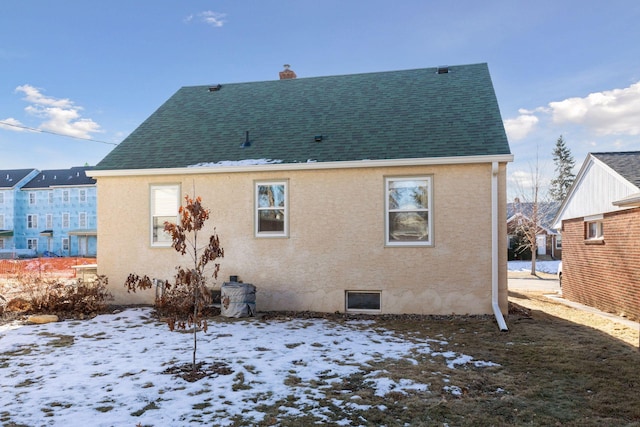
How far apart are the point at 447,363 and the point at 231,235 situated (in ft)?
19.1

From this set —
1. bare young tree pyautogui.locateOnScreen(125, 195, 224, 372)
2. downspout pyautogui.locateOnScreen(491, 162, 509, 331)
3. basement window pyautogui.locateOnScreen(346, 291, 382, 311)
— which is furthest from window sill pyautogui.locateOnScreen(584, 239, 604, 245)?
bare young tree pyautogui.locateOnScreen(125, 195, 224, 372)

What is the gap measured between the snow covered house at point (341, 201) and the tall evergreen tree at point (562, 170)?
57.5 m

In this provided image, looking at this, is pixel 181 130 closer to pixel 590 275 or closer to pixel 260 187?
pixel 260 187

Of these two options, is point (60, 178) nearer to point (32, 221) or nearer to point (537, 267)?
point (32, 221)

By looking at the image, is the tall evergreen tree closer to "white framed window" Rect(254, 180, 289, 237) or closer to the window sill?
the window sill

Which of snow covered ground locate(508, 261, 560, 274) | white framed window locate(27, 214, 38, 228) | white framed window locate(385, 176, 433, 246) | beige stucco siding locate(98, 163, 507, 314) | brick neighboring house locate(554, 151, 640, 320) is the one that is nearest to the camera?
beige stucco siding locate(98, 163, 507, 314)

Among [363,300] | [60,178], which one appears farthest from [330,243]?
[60,178]

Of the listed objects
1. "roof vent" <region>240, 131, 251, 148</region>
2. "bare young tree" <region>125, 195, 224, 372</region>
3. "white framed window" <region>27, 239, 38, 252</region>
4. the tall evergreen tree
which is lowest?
"white framed window" <region>27, 239, 38, 252</region>

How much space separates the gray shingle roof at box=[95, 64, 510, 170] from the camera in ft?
30.2

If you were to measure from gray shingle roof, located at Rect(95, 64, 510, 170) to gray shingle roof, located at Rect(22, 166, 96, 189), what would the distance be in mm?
38660

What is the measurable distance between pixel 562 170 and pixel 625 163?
5659 cm

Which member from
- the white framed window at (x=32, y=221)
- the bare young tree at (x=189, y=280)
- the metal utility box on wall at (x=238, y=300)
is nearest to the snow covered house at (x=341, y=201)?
the metal utility box on wall at (x=238, y=300)

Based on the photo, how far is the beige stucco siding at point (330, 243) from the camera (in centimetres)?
858

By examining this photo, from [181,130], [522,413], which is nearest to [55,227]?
[181,130]
